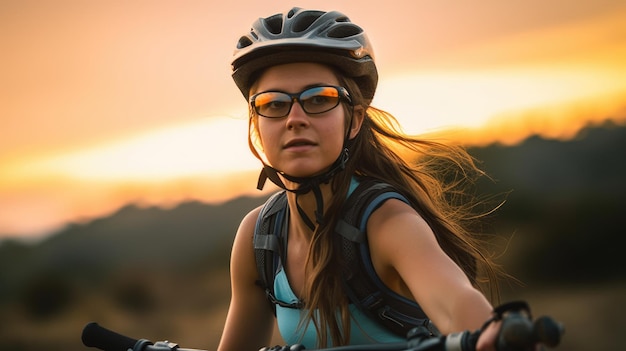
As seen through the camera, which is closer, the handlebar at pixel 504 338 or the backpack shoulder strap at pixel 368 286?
the handlebar at pixel 504 338

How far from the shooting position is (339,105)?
4387mm

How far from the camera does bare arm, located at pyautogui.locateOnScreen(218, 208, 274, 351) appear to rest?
5.00 m

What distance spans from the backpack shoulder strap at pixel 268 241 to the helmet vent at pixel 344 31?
3.01 feet

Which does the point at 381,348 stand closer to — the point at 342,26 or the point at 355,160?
the point at 355,160

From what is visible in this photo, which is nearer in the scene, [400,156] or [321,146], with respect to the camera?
[321,146]

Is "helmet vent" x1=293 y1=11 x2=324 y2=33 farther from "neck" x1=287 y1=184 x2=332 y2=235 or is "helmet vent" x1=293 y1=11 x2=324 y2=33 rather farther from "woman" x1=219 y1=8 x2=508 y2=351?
"neck" x1=287 y1=184 x2=332 y2=235

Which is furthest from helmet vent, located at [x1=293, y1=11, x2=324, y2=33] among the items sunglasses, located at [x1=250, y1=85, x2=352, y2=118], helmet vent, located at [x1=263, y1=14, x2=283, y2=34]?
sunglasses, located at [x1=250, y1=85, x2=352, y2=118]

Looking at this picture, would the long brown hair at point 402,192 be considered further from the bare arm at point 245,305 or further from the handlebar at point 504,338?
the handlebar at point 504,338

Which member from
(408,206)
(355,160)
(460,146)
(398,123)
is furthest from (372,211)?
(460,146)

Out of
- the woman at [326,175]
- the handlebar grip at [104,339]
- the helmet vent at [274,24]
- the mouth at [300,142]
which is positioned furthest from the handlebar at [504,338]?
the helmet vent at [274,24]

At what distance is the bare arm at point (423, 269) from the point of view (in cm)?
342

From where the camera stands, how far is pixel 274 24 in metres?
4.93

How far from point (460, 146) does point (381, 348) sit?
7.74 ft

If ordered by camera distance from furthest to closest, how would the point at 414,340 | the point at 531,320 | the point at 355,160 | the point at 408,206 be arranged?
1. the point at 355,160
2. the point at 408,206
3. the point at 414,340
4. the point at 531,320
